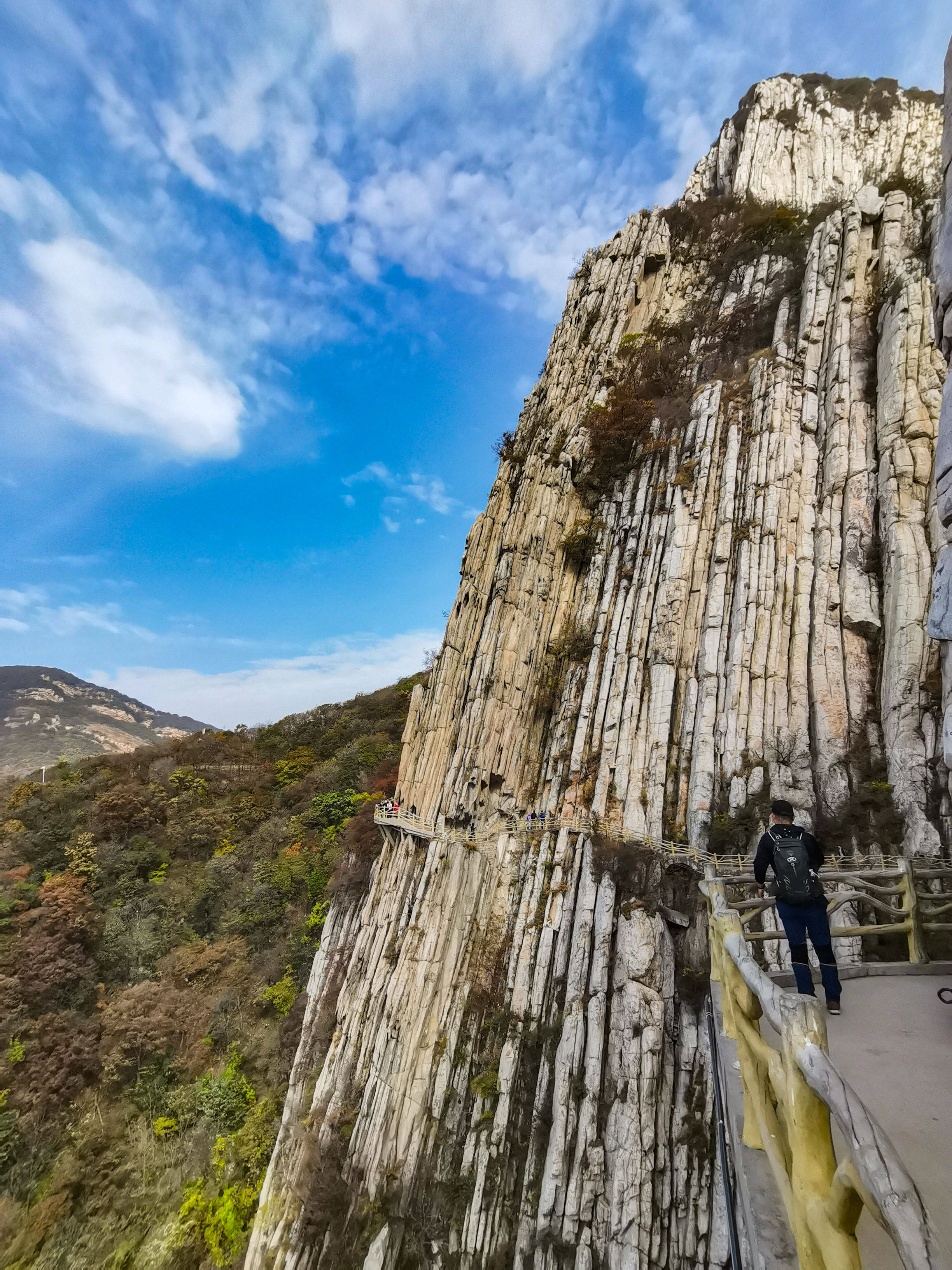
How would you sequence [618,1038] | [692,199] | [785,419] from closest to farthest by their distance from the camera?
[618,1038] < [785,419] < [692,199]

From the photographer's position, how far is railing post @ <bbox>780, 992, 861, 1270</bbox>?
167 cm

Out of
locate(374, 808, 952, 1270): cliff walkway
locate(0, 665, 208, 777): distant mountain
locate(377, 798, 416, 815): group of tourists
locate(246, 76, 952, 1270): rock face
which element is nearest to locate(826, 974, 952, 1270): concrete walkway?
locate(374, 808, 952, 1270): cliff walkway

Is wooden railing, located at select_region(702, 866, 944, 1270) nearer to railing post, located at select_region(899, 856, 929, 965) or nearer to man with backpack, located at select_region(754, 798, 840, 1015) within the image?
man with backpack, located at select_region(754, 798, 840, 1015)

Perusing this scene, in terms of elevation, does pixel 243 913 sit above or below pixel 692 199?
below

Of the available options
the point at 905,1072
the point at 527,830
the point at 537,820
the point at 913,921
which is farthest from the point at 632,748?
the point at 905,1072

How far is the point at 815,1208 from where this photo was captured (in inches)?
63.4

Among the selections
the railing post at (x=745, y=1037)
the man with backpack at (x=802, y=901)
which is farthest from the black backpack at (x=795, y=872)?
the railing post at (x=745, y=1037)

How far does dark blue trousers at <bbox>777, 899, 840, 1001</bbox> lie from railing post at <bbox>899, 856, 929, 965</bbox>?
181 cm

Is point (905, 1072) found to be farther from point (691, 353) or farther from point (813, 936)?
point (691, 353)

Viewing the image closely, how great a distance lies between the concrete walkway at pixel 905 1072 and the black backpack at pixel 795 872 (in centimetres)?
83

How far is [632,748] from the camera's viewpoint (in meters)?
15.3

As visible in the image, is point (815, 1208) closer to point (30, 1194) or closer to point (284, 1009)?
point (284, 1009)

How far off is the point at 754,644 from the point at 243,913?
24.5 meters

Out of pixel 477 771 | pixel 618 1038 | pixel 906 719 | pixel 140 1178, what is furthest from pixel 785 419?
pixel 140 1178
